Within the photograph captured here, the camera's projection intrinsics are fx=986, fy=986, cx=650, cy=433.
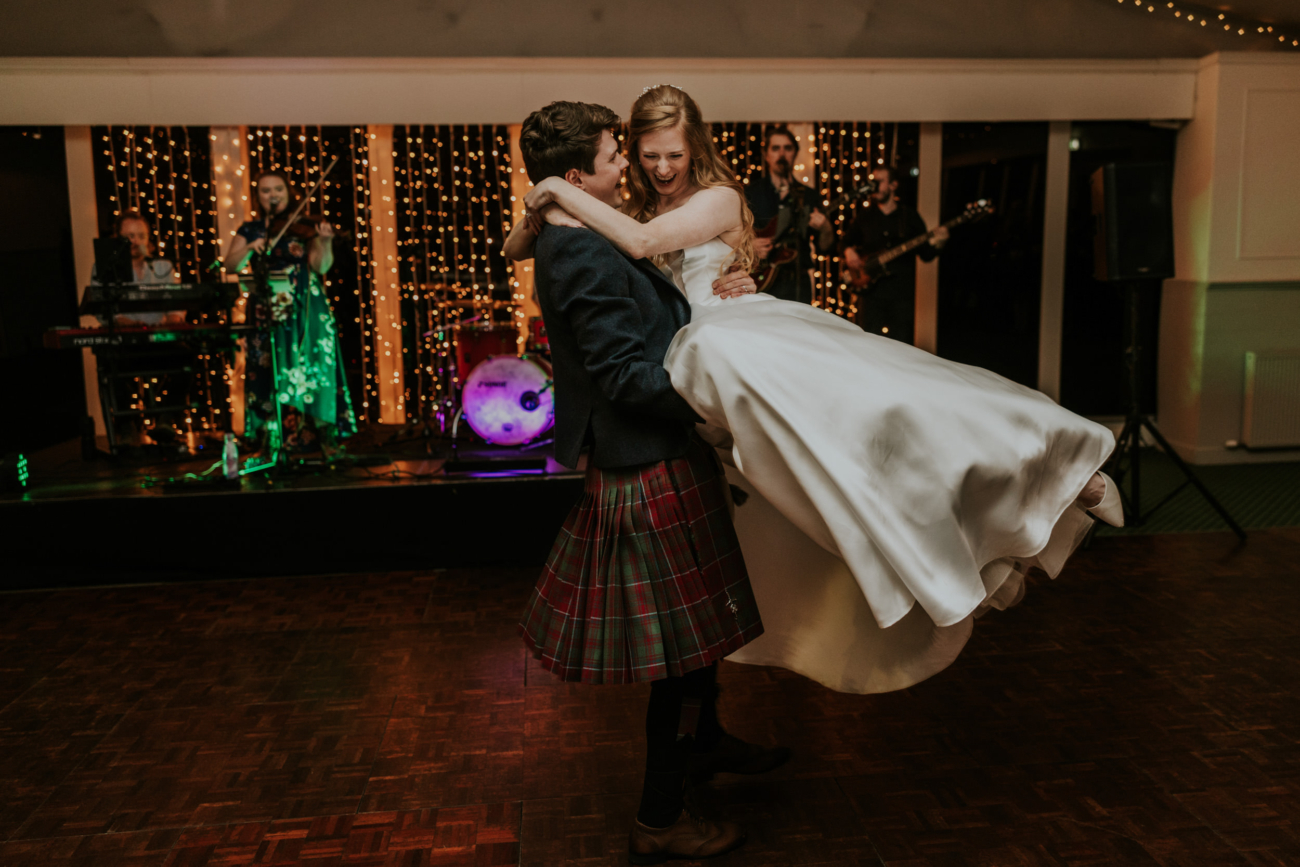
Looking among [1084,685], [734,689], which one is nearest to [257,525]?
[734,689]

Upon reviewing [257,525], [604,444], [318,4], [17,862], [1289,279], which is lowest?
[17,862]

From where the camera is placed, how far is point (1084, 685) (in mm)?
3027

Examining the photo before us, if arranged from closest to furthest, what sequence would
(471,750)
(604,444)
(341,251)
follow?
(604,444) < (471,750) < (341,251)

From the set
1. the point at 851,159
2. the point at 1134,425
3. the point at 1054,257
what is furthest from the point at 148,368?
the point at 1054,257

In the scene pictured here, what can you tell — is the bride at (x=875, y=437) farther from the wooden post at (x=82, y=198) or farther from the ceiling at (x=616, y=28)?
the wooden post at (x=82, y=198)

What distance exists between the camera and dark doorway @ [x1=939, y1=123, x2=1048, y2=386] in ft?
20.9

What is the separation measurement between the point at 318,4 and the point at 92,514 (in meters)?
3.40

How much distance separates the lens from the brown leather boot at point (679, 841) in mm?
2121

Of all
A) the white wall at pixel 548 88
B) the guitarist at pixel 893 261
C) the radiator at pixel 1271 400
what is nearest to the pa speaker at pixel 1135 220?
the guitarist at pixel 893 261

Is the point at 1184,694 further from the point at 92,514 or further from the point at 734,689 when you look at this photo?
the point at 92,514

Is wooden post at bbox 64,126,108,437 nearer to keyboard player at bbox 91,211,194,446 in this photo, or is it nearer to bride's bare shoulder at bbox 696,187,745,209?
keyboard player at bbox 91,211,194,446

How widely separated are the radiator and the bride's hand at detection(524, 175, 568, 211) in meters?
5.64

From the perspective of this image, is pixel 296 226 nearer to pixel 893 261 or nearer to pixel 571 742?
pixel 893 261

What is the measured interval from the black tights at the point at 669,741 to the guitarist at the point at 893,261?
154 inches
